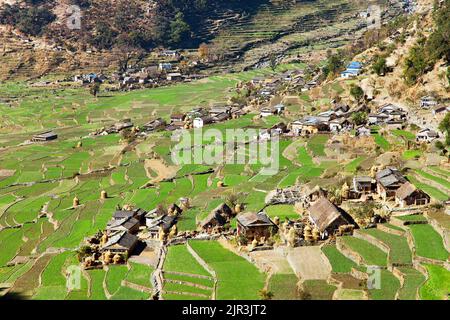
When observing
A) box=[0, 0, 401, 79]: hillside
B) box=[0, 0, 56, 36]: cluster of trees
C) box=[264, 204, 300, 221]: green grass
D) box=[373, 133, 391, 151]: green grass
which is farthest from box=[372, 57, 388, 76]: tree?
box=[0, 0, 56, 36]: cluster of trees

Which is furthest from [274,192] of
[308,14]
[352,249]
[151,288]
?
[308,14]

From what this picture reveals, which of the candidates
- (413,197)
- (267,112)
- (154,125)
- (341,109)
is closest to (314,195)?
(413,197)

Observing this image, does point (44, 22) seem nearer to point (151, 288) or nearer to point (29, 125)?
point (29, 125)

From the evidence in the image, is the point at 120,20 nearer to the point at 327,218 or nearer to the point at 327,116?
the point at 327,116

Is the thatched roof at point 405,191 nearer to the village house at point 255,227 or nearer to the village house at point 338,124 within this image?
the village house at point 255,227

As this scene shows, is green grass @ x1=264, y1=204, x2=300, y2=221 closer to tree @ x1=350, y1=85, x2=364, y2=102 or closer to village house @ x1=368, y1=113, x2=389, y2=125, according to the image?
village house @ x1=368, y1=113, x2=389, y2=125

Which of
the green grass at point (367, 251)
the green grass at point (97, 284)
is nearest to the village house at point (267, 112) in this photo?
the green grass at point (367, 251)
